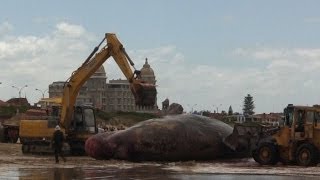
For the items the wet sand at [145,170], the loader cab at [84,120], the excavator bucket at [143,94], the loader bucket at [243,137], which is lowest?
the wet sand at [145,170]

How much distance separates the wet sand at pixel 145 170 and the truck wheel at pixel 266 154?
0.32 meters

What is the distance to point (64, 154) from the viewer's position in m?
33.2

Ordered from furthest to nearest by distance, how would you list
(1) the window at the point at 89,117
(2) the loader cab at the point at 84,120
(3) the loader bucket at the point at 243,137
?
1. (1) the window at the point at 89,117
2. (2) the loader cab at the point at 84,120
3. (3) the loader bucket at the point at 243,137

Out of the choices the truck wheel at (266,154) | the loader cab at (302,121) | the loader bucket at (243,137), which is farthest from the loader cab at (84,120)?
the loader cab at (302,121)

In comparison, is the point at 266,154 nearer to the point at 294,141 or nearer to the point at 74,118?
the point at 294,141

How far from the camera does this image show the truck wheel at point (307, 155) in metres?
27.0

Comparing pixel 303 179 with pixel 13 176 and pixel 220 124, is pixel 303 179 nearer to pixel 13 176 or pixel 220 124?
pixel 13 176

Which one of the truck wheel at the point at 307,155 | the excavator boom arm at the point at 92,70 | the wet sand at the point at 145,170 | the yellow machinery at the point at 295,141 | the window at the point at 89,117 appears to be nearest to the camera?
the wet sand at the point at 145,170

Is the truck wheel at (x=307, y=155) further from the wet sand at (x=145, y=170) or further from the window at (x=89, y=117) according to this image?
the window at (x=89, y=117)

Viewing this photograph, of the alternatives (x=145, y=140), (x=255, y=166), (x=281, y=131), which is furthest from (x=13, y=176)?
(x=281, y=131)

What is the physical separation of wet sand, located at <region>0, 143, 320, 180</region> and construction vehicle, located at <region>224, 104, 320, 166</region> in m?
0.47

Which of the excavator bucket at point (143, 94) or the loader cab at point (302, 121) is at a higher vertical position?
the excavator bucket at point (143, 94)

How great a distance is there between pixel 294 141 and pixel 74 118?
12478mm

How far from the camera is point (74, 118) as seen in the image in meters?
34.7
